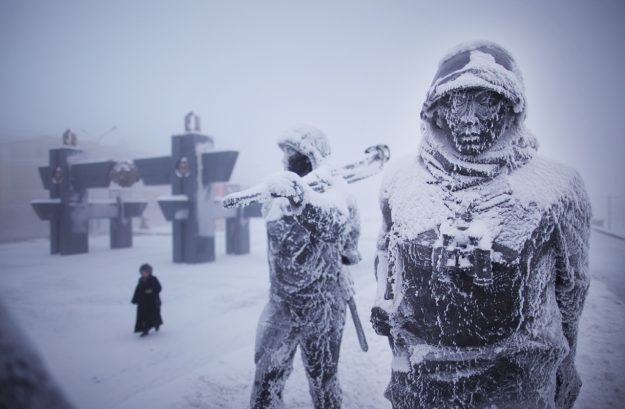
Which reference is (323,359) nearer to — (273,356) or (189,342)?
(273,356)

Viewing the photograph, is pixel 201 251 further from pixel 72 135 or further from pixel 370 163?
pixel 370 163

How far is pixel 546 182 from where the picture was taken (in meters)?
1.34

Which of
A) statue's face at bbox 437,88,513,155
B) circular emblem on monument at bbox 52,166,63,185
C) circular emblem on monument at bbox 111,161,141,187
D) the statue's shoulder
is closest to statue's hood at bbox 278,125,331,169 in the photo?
statue's face at bbox 437,88,513,155

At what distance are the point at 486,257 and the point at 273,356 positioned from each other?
1.65 m

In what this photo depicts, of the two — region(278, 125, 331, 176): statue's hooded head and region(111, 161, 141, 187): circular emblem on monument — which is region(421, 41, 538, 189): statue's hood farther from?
region(111, 161, 141, 187): circular emblem on monument

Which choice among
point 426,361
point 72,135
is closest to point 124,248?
point 72,135

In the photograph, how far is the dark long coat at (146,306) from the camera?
5.04 meters

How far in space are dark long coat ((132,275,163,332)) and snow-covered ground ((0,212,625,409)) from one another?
0.17m

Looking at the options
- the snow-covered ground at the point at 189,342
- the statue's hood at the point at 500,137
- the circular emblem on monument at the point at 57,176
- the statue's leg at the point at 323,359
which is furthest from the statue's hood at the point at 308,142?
the circular emblem on monument at the point at 57,176

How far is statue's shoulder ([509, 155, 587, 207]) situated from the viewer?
131 centimetres

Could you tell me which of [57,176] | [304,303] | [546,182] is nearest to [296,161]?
[304,303]

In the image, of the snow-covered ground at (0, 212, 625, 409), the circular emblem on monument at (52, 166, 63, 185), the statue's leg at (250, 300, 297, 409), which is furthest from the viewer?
the circular emblem on monument at (52, 166, 63, 185)

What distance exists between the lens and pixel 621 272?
27.2 ft

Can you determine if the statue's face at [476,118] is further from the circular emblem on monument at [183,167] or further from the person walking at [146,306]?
the circular emblem on monument at [183,167]
